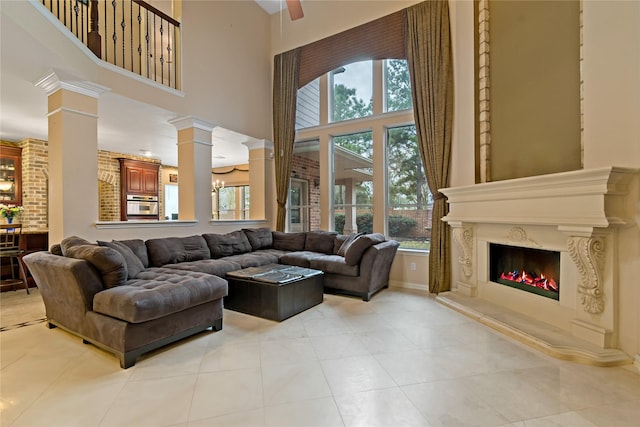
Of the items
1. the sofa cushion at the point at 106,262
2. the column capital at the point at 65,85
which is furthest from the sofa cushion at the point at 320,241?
the column capital at the point at 65,85

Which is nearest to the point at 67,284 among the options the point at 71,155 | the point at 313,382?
the point at 71,155

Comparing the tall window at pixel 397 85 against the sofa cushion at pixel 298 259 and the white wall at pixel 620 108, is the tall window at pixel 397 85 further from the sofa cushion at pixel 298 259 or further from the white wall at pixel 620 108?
the sofa cushion at pixel 298 259

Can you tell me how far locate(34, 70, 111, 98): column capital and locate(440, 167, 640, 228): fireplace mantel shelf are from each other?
4.49 metres

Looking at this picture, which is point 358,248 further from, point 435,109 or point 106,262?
point 106,262

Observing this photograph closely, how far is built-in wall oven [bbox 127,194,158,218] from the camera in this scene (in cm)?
764

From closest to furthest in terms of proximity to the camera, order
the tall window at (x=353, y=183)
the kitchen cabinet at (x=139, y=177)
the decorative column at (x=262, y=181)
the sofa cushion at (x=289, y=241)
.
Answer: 1. the tall window at (x=353, y=183)
2. the sofa cushion at (x=289, y=241)
3. the decorative column at (x=262, y=181)
4. the kitchen cabinet at (x=139, y=177)

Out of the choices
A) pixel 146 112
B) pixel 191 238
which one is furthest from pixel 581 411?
pixel 146 112

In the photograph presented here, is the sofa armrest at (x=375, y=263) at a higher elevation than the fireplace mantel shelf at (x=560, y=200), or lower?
lower

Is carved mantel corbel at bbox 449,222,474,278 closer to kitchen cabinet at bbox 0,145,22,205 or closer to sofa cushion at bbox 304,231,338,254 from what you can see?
sofa cushion at bbox 304,231,338,254

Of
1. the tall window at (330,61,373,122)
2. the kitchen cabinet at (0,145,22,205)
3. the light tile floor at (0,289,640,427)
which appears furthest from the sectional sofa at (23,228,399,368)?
the kitchen cabinet at (0,145,22,205)

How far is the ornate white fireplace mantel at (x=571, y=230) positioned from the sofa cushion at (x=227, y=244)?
3338mm

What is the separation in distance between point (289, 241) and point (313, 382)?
3413mm

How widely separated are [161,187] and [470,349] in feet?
27.9

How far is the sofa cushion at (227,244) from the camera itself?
14.8 feet
